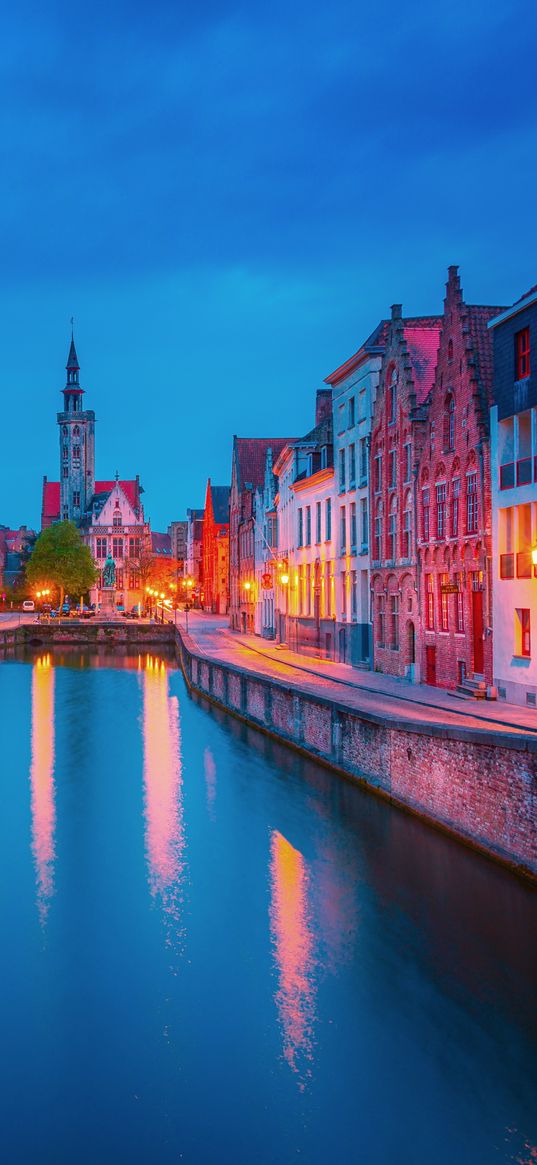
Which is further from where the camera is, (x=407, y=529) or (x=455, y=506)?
(x=407, y=529)

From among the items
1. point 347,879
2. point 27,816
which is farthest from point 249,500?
point 347,879

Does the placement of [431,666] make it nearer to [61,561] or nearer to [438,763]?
[438,763]

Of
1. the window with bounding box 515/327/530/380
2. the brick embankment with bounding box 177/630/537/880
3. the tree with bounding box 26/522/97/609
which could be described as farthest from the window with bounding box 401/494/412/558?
the tree with bounding box 26/522/97/609

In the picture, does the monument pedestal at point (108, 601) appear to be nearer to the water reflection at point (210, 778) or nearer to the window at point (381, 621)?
the window at point (381, 621)

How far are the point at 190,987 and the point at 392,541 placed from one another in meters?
26.9

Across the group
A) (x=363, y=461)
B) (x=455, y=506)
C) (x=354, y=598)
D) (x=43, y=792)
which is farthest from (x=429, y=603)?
(x=43, y=792)

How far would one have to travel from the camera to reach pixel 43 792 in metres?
32.8

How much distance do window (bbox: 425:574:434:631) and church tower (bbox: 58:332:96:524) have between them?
459 feet

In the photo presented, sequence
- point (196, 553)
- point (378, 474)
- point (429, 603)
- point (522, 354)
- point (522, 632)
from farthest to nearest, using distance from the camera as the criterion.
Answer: point (196, 553) < point (378, 474) < point (429, 603) < point (522, 632) < point (522, 354)

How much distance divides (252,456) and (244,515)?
6.04m

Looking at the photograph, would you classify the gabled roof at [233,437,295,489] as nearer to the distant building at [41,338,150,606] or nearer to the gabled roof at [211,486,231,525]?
the gabled roof at [211,486,231,525]

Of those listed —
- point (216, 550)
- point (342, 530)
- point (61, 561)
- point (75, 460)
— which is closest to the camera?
point (342, 530)

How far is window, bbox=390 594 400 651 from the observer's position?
40.8 meters

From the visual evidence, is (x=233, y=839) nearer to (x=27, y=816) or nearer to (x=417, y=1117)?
(x=27, y=816)
